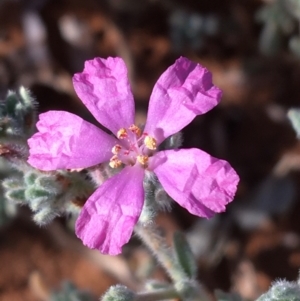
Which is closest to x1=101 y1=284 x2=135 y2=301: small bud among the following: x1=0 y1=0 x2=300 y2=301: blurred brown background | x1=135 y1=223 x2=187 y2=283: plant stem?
x1=135 y1=223 x2=187 y2=283: plant stem

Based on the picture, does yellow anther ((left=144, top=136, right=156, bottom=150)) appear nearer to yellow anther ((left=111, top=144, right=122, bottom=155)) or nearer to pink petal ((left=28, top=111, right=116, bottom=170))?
yellow anther ((left=111, top=144, right=122, bottom=155))

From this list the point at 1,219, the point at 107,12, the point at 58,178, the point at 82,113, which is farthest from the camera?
the point at 107,12

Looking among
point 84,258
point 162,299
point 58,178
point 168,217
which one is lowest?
point 84,258

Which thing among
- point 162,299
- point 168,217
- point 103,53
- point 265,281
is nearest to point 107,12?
point 103,53

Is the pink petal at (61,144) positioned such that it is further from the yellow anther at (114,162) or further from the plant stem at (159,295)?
the plant stem at (159,295)

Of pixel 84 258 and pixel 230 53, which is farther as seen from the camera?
pixel 230 53

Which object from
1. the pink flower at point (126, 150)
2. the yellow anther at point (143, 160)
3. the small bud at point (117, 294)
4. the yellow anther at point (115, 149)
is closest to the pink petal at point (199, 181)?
the pink flower at point (126, 150)

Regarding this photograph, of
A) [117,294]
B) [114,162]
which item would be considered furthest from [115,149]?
[117,294]

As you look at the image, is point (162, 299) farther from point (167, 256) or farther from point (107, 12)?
point (107, 12)
